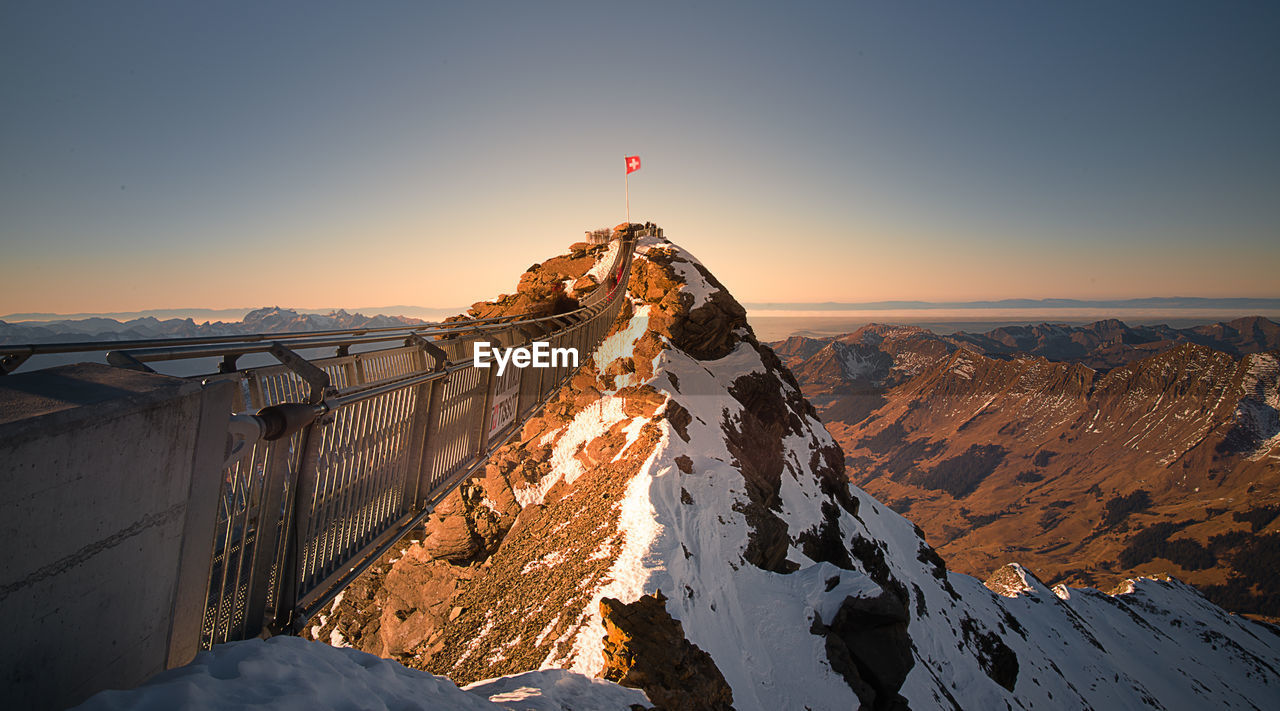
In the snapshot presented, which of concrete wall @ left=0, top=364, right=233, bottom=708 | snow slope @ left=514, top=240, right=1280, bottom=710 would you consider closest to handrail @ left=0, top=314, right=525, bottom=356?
concrete wall @ left=0, top=364, right=233, bottom=708

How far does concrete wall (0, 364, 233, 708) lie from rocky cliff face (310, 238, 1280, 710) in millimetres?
9273

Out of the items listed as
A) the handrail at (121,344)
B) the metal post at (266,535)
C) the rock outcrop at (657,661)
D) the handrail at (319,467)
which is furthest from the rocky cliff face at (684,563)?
the handrail at (121,344)

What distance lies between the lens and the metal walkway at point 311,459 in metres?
3.76

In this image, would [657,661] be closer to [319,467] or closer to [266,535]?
[319,467]

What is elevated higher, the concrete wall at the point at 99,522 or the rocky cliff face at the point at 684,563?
the concrete wall at the point at 99,522

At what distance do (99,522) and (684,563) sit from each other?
15.0 m

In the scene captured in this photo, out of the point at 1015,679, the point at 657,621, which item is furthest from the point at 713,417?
the point at 1015,679

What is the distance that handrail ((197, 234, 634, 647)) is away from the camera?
387 centimetres

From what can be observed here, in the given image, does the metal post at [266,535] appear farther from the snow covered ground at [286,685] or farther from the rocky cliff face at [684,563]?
the rocky cliff face at [684,563]

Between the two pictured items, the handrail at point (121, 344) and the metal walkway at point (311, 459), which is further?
the metal walkway at point (311, 459)

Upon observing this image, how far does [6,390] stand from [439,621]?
18373 millimetres

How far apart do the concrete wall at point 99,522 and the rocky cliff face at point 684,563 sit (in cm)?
927

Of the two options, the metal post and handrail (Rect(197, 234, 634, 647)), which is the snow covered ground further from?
handrail (Rect(197, 234, 634, 647))

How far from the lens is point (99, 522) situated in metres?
2.45
